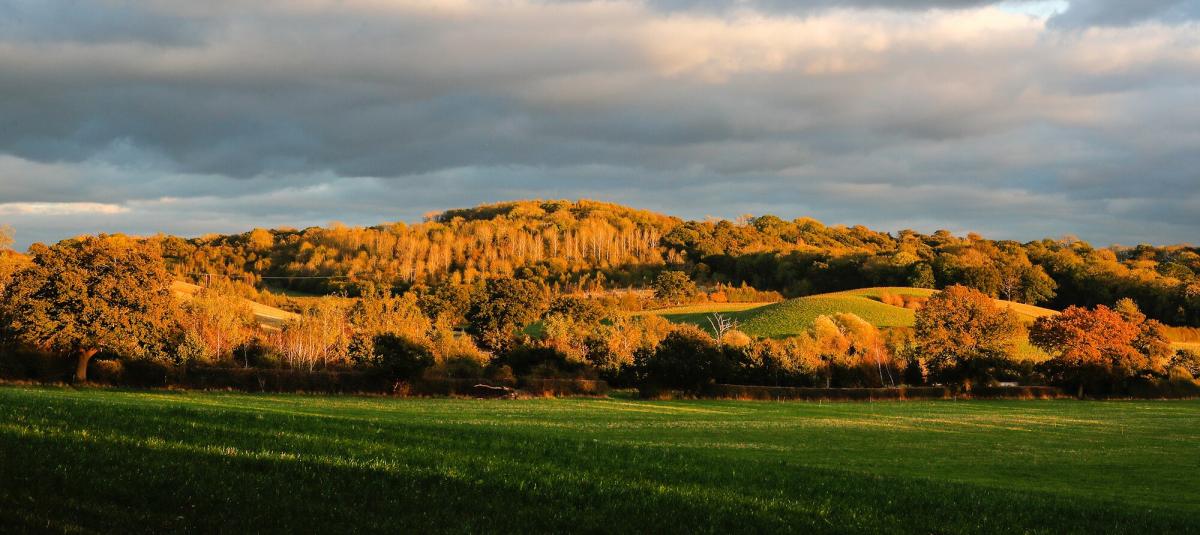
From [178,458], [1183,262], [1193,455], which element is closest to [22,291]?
[178,458]

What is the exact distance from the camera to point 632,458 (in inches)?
689

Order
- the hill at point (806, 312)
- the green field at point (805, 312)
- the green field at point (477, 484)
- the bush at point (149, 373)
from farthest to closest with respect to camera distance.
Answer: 1. the hill at point (806, 312)
2. the green field at point (805, 312)
3. the bush at point (149, 373)
4. the green field at point (477, 484)

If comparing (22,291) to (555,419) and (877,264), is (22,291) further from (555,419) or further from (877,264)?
(877,264)

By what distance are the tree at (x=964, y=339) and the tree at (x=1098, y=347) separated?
3549mm

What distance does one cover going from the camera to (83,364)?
50.9m

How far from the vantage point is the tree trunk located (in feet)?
166

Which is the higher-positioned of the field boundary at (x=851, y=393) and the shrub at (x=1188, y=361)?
the shrub at (x=1188, y=361)

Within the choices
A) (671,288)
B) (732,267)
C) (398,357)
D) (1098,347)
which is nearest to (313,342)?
(398,357)

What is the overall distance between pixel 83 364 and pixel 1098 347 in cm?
7151

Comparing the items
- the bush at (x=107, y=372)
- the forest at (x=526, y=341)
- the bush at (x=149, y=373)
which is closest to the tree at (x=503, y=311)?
the forest at (x=526, y=341)

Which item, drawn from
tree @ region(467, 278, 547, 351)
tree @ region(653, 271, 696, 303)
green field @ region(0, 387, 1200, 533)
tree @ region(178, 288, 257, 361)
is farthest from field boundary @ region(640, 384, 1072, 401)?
tree @ region(653, 271, 696, 303)

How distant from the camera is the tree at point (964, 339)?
68500 mm

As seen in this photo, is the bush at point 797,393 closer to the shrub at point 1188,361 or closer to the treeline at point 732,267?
the shrub at point 1188,361

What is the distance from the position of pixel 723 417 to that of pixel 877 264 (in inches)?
4812
